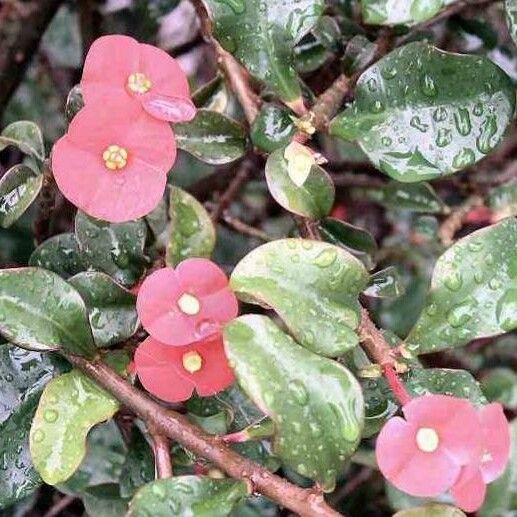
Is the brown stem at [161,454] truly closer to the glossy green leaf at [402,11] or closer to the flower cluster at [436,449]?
the flower cluster at [436,449]

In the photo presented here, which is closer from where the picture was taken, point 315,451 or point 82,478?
point 315,451

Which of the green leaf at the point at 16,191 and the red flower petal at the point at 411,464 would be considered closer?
the red flower petal at the point at 411,464

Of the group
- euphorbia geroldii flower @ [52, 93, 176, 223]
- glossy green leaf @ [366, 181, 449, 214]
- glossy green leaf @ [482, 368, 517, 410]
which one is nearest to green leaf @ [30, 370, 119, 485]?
euphorbia geroldii flower @ [52, 93, 176, 223]

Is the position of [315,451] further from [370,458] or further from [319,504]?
[370,458]

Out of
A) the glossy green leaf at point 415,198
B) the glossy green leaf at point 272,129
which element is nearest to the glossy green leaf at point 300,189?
the glossy green leaf at point 272,129

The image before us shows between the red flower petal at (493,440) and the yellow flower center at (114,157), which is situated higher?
the yellow flower center at (114,157)

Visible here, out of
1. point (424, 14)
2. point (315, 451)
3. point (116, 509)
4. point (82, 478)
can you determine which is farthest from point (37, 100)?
point (315, 451)

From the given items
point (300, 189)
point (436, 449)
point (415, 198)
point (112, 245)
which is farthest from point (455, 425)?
point (415, 198)
